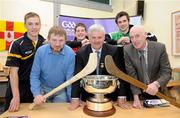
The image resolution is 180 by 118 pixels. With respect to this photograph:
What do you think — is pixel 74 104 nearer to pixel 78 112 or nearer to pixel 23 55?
pixel 78 112

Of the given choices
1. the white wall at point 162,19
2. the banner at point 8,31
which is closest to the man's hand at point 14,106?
the banner at point 8,31

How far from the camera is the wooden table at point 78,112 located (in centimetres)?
144

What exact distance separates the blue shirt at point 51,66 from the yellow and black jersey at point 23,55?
5.7 inches

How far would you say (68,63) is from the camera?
1.71 meters

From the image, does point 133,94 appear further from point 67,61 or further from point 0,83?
point 0,83

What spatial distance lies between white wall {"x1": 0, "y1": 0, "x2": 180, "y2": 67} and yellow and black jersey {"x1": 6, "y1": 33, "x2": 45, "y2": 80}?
1.93 meters

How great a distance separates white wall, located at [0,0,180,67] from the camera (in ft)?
11.6

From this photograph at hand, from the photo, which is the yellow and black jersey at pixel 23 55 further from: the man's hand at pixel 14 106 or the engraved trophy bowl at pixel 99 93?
the engraved trophy bowl at pixel 99 93

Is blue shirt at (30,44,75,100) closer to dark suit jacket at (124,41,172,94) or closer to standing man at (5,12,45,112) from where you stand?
standing man at (5,12,45,112)

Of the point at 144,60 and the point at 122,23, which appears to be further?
the point at 122,23

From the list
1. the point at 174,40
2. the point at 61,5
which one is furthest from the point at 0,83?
the point at 174,40

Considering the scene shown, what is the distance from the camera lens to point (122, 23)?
2.36 meters

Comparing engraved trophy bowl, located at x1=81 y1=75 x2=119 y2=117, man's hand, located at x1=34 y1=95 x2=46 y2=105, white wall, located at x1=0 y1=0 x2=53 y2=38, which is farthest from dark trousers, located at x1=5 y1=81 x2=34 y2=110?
white wall, located at x1=0 y1=0 x2=53 y2=38

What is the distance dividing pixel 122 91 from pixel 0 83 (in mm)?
2437
